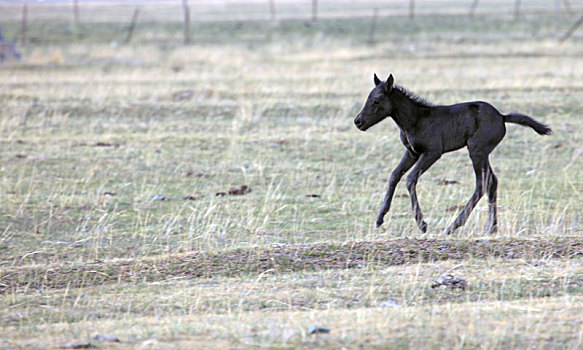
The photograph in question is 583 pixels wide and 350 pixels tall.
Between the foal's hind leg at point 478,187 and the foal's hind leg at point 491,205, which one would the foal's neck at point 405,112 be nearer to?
the foal's hind leg at point 478,187

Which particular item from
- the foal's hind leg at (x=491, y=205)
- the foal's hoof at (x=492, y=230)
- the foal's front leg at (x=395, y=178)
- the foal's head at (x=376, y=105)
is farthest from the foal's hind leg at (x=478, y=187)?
the foal's head at (x=376, y=105)

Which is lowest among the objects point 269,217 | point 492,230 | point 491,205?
point 269,217

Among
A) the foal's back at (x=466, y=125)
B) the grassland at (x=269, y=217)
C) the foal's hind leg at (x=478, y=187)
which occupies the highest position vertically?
the foal's back at (x=466, y=125)

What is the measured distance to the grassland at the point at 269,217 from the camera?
5750 mm

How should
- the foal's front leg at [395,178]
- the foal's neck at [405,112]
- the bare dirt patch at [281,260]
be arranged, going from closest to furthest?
the bare dirt patch at [281,260]
the foal's neck at [405,112]
the foal's front leg at [395,178]

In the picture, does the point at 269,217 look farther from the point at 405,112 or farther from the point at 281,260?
the point at 281,260

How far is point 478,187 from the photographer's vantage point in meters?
Result: 8.73

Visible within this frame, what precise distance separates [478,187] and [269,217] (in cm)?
281

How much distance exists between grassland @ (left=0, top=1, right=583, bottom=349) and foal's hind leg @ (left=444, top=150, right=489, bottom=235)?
39 centimetres

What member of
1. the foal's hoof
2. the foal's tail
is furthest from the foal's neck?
the foal's hoof

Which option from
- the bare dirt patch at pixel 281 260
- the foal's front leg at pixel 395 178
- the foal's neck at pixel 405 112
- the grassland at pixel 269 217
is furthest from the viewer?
the foal's front leg at pixel 395 178

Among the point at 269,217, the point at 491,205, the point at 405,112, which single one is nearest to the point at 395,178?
the point at 405,112

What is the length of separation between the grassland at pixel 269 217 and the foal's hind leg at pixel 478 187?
388 mm

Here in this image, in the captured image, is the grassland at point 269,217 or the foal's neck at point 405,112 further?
the foal's neck at point 405,112
